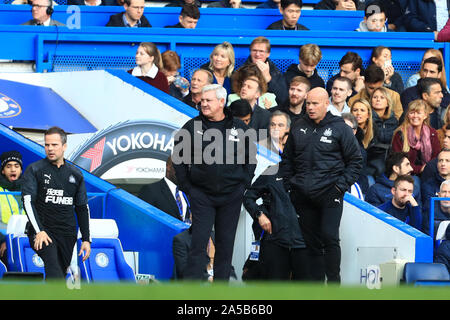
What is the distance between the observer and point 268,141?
11492 mm

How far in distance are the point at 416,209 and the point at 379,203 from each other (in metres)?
0.71

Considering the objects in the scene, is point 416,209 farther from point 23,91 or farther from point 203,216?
point 23,91

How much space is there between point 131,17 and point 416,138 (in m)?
4.35

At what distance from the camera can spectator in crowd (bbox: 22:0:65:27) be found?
14.3 m

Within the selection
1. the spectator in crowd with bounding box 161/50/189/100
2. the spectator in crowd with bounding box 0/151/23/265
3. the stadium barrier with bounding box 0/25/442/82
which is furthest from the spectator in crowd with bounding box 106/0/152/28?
the spectator in crowd with bounding box 0/151/23/265

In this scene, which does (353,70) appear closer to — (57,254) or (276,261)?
(276,261)

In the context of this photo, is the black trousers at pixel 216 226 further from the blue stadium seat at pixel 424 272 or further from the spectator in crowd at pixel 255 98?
the spectator in crowd at pixel 255 98

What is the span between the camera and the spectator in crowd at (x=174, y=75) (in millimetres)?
13273

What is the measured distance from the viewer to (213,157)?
892 cm

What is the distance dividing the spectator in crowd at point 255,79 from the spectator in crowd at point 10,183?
2.56 metres

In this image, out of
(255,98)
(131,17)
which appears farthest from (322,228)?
(131,17)

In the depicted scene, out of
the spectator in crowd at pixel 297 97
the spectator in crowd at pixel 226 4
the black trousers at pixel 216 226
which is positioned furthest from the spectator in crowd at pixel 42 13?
the black trousers at pixel 216 226

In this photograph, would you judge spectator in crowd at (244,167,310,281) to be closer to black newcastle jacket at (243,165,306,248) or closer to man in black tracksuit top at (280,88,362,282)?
black newcastle jacket at (243,165,306,248)
